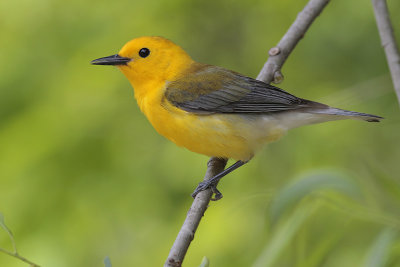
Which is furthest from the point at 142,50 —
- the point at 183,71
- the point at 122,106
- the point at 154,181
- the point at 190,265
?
the point at 190,265

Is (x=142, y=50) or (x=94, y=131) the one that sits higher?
(x=142, y=50)

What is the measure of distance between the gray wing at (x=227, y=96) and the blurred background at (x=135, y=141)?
0.42 m

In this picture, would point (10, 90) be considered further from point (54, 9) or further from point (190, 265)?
point (190, 265)

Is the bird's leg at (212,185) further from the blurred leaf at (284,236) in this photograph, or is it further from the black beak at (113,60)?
the black beak at (113,60)

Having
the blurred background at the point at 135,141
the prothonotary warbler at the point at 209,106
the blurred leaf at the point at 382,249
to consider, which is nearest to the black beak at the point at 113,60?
the prothonotary warbler at the point at 209,106

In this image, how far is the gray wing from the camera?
405cm

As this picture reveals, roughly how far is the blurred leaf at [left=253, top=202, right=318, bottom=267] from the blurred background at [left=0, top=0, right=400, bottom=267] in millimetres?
685

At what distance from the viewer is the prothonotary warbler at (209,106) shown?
3875mm

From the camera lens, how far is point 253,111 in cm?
412

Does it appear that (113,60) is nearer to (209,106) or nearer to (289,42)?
(209,106)

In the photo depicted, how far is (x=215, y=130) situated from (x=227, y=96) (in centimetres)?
43

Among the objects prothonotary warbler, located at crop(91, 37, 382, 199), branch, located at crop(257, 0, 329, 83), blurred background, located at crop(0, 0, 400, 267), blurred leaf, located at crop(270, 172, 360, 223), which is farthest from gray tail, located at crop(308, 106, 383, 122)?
blurred leaf, located at crop(270, 172, 360, 223)

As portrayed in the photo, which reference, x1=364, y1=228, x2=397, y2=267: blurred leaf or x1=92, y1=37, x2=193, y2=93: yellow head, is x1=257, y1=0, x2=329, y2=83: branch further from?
x1=364, y1=228, x2=397, y2=267: blurred leaf

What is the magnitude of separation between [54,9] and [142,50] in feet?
4.05
